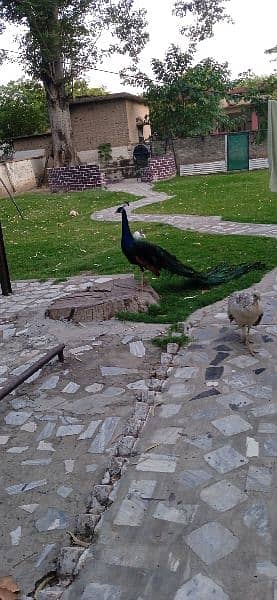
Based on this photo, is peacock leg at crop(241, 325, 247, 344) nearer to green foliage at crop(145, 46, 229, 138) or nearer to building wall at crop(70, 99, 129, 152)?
green foliage at crop(145, 46, 229, 138)

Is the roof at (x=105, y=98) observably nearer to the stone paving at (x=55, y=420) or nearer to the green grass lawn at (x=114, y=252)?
the green grass lawn at (x=114, y=252)

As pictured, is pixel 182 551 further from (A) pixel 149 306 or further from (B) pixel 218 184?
(B) pixel 218 184

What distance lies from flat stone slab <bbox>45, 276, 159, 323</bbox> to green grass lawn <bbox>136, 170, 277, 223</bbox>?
5.15 metres

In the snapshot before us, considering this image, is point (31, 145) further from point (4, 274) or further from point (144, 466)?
point (144, 466)

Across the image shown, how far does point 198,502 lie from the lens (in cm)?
284

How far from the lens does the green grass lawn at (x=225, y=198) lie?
1184cm

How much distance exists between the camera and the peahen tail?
260 inches

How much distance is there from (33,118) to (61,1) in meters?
11.9

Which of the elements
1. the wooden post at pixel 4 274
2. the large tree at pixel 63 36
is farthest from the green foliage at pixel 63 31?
the wooden post at pixel 4 274

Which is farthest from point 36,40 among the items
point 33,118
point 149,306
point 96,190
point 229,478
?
point 229,478

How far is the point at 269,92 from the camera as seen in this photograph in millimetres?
25828

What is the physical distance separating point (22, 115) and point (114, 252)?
2479 centimetres

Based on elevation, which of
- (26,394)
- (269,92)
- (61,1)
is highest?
(61,1)

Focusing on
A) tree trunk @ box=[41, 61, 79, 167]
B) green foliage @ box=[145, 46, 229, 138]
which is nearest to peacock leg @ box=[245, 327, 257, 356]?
tree trunk @ box=[41, 61, 79, 167]
